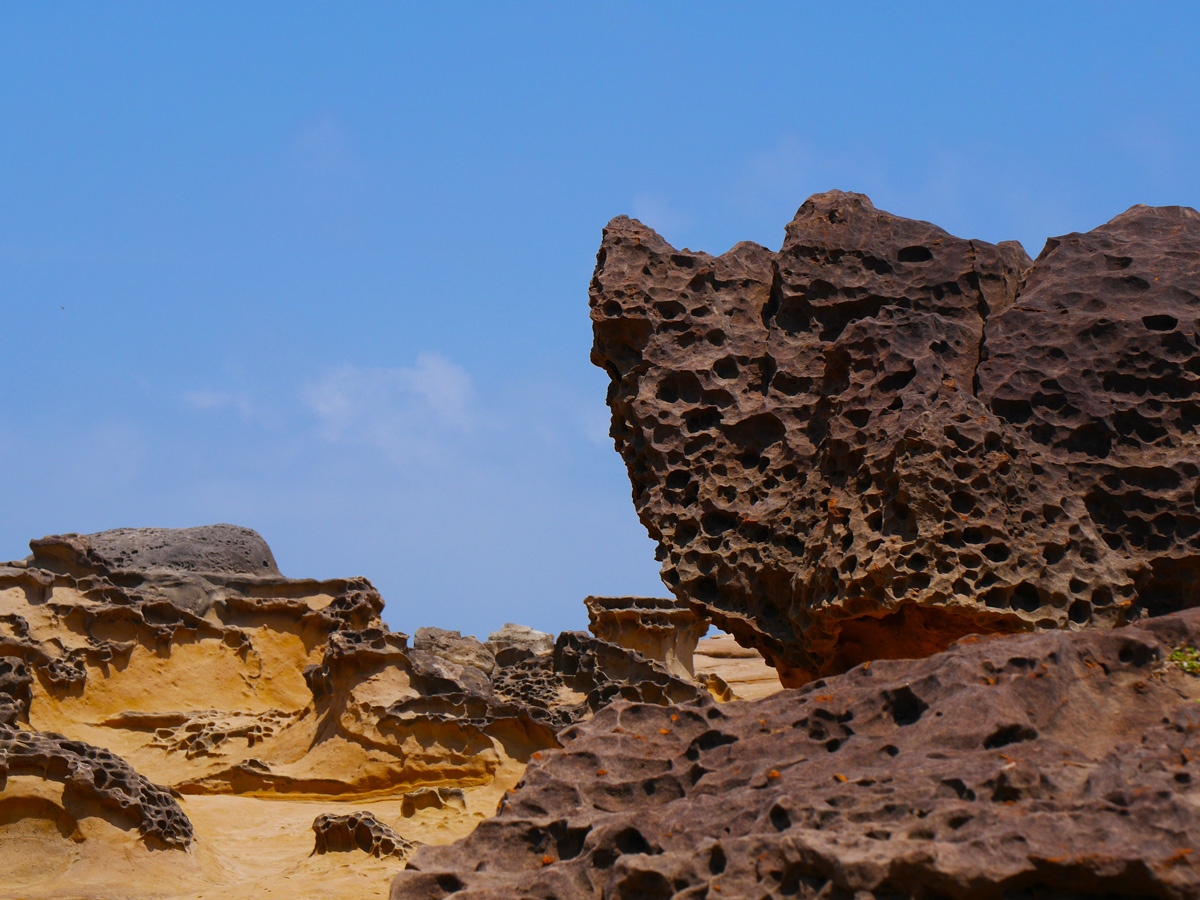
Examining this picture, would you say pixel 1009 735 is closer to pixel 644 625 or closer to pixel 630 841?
pixel 630 841

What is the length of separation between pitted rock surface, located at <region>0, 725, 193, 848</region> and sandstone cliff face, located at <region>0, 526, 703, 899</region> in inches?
0.5

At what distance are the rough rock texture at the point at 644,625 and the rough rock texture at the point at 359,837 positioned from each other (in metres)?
9.54

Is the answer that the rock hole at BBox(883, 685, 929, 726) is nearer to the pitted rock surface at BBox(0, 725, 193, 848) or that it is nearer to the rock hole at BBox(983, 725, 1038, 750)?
the rock hole at BBox(983, 725, 1038, 750)

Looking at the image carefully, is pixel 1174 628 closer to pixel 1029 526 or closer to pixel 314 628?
pixel 1029 526

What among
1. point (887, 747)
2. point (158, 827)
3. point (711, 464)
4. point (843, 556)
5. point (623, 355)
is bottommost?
point (158, 827)

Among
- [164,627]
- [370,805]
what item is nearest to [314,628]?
[164,627]

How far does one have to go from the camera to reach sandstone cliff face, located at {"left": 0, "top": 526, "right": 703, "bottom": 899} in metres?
7.72

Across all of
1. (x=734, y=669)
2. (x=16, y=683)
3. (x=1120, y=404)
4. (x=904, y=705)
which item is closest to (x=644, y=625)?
(x=734, y=669)

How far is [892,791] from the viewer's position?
3666 mm

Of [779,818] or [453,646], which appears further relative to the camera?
[453,646]

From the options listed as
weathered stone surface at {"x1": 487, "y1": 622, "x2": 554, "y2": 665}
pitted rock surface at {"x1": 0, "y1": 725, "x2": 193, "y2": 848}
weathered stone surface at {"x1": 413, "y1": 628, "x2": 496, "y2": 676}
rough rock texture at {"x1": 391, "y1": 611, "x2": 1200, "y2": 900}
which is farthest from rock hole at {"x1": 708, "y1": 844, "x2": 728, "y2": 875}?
weathered stone surface at {"x1": 487, "y1": 622, "x2": 554, "y2": 665}

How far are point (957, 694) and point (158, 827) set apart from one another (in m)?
5.56

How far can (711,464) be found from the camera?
770 cm

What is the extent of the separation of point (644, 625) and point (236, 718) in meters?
5.96
